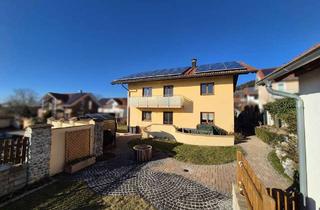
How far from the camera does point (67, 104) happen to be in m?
40.0

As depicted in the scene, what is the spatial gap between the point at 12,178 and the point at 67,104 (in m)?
38.8

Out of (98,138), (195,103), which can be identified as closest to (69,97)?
(195,103)

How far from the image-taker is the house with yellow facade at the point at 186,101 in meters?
15.1

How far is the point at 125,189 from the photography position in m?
6.17

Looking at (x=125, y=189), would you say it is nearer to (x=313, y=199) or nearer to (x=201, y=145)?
(x=313, y=199)

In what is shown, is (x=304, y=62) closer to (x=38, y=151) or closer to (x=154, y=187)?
(x=154, y=187)

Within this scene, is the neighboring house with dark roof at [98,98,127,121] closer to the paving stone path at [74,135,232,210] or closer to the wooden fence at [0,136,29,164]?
the paving stone path at [74,135,232,210]

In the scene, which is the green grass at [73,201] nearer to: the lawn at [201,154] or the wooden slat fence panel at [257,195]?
the wooden slat fence panel at [257,195]

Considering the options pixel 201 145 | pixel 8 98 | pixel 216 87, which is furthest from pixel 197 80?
pixel 8 98

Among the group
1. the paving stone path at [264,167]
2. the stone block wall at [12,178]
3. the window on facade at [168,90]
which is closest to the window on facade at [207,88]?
the window on facade at [168,90]

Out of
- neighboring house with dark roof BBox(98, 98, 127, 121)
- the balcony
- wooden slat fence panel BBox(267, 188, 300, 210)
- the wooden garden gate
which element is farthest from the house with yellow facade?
neighboring house with dark roof BBox(98, 98, 127, 121)

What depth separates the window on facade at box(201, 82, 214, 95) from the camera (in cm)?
1634

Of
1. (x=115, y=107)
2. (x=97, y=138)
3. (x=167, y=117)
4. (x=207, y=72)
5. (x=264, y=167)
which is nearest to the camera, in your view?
(x=264, y=167)

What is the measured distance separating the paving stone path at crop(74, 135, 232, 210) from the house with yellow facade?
22.8ft
